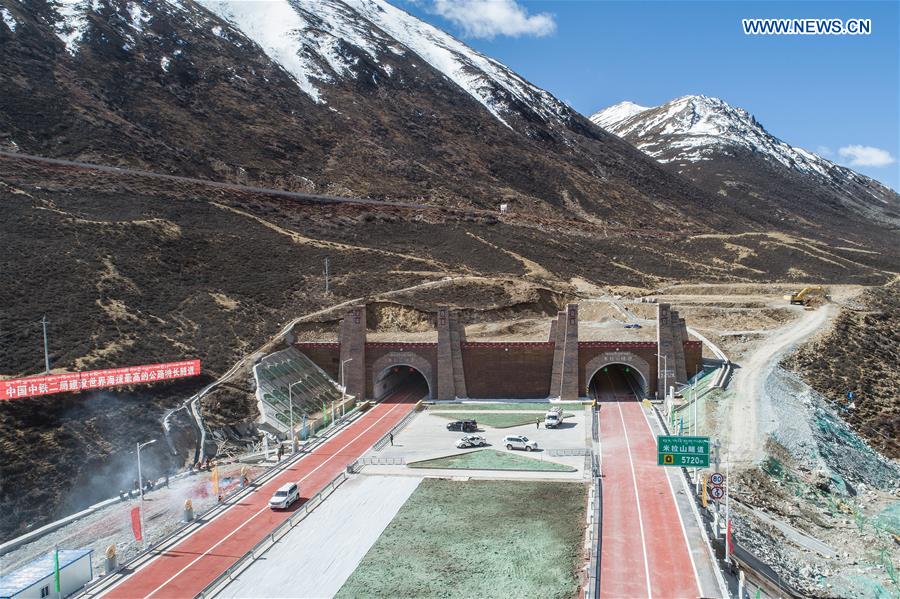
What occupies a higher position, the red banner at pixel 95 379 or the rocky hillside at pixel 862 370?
the red banner at pixel 95 379

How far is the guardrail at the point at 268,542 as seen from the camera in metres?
22.6

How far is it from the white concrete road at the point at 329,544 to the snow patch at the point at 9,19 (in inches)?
3616

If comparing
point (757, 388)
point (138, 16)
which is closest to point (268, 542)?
point (757, 388)

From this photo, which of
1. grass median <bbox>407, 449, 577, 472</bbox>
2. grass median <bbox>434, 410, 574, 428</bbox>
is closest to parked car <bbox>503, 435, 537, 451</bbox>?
grass median <bbox>407, 449, 577, 472</bbox>

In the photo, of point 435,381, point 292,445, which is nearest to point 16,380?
point 292,445

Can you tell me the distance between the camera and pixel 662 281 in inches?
3386

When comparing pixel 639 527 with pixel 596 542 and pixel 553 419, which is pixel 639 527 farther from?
pixel 553 419

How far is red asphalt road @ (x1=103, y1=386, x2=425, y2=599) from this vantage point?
23.2m

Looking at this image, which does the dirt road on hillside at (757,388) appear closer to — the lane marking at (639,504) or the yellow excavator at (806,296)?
the yellow excavator at (806,296)

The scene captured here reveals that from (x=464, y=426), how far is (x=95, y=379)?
20103 millimetres

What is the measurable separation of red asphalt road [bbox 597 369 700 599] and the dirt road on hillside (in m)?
4.32

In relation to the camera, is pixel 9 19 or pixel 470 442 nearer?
pixel 470 442

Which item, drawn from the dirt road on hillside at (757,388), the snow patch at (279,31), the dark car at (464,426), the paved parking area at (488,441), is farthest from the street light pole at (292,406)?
the snow patch at (279,31)

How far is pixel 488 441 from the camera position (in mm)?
38656
